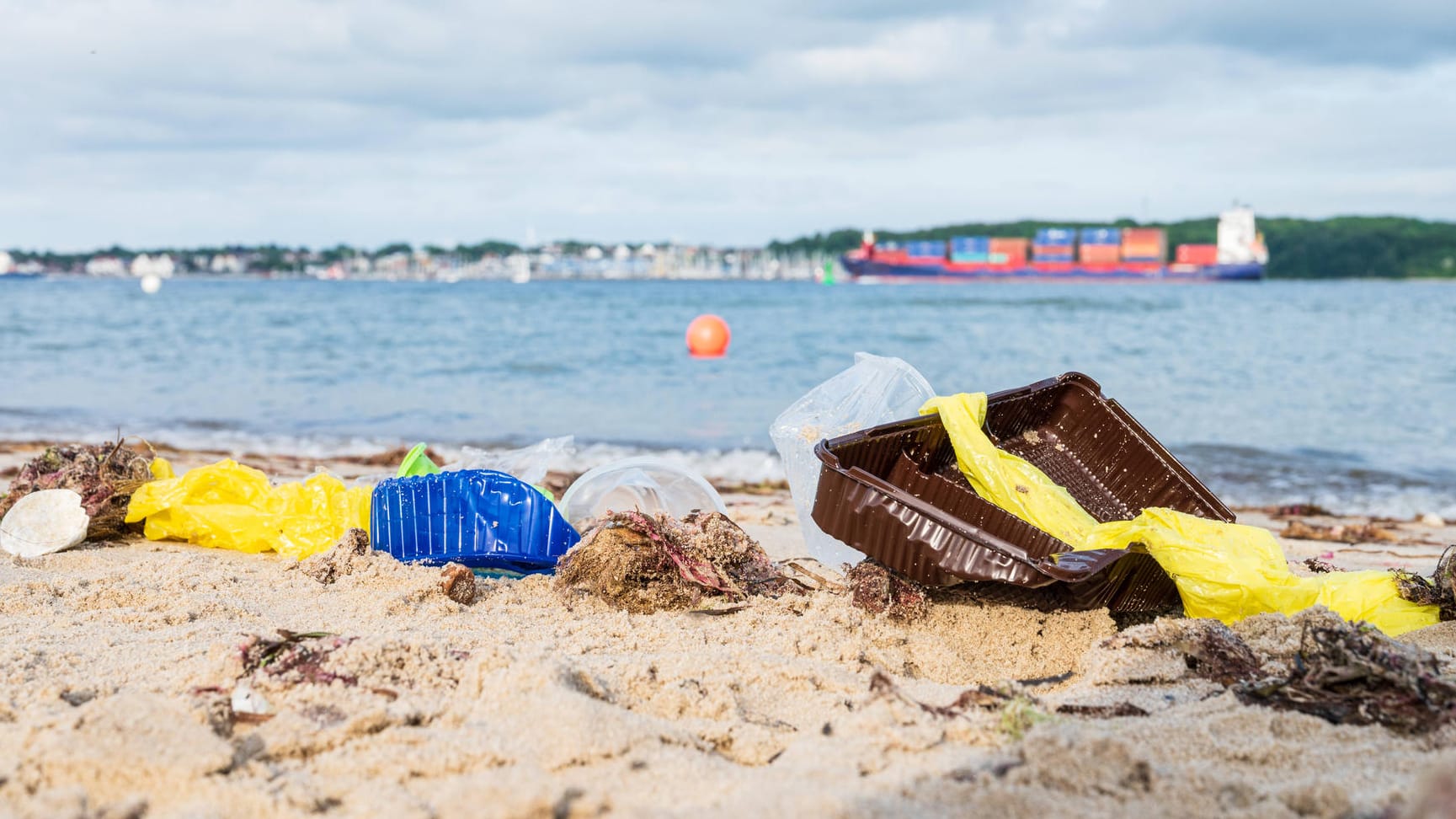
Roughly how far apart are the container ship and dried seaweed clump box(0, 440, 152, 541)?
223ft

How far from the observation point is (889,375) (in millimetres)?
3973

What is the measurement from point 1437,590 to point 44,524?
180 inches

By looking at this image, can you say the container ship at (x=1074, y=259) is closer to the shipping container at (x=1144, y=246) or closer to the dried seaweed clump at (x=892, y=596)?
the shipping container at (x=1144, y=246)

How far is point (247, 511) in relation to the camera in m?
3.92

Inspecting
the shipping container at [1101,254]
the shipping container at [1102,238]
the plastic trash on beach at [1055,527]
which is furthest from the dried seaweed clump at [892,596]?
the shipping container at [1102,238]

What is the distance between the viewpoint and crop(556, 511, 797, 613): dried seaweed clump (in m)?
3.10

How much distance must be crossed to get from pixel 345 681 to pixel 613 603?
41.3 inches

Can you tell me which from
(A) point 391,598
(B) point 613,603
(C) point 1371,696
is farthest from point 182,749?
(C) point 1371,696

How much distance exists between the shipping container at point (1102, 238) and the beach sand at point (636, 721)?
75.3 m

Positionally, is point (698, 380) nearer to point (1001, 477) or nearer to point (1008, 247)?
point (1001, 477)

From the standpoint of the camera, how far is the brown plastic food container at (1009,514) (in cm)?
264

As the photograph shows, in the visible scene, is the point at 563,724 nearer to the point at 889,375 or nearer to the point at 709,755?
the point at 709,755

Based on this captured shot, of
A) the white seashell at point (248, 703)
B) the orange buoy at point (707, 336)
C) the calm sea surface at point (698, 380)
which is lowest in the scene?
the calm sea surface at point (698, 380)

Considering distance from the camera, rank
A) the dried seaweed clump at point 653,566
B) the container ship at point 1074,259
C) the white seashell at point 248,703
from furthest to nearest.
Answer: the container ship at point 1074,259, the dried seaweed clump at point 653,566, the white seashell at point 248,703
